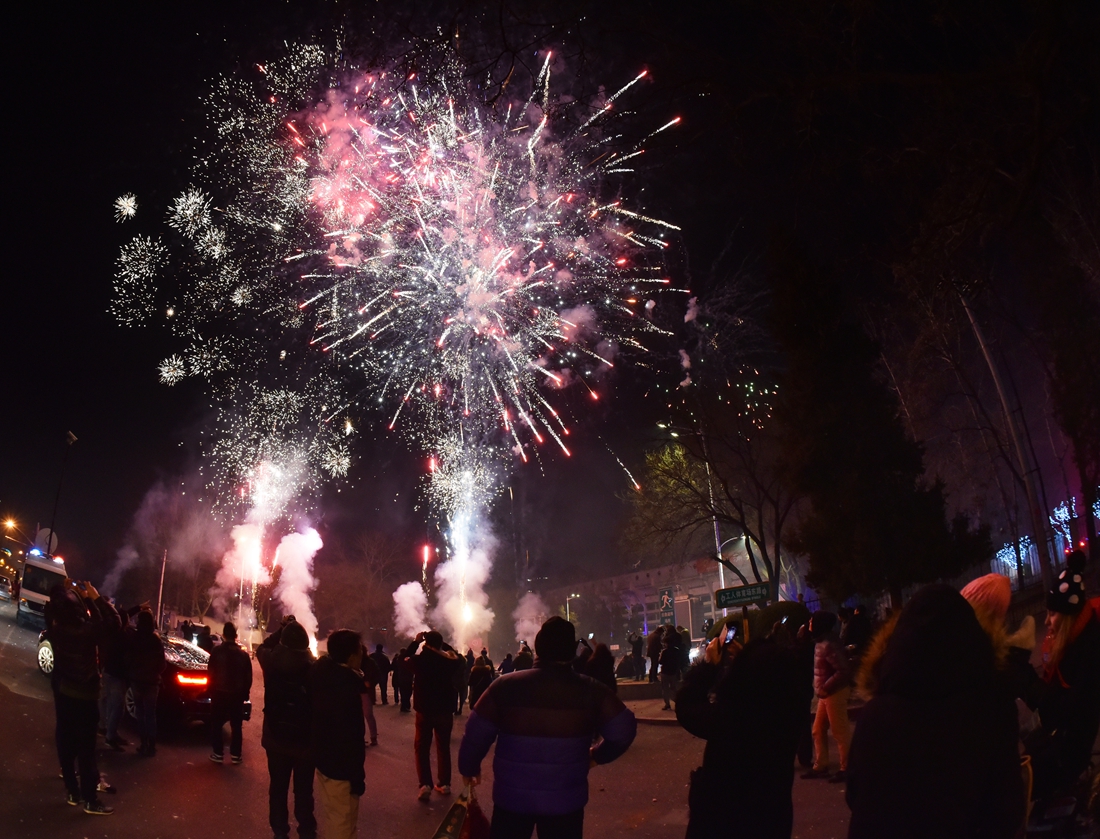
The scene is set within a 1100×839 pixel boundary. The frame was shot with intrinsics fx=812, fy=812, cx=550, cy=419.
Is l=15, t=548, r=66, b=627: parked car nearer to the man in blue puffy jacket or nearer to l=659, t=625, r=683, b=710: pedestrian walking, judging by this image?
l=659, t=625, r=683, b=710: pedestrian walking

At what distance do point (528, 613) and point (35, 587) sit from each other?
43291 mm

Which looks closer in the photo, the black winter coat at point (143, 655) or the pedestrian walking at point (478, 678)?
the black winter coat at point (143, 655)

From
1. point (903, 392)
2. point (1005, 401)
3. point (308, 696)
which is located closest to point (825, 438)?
point (1005, 401)

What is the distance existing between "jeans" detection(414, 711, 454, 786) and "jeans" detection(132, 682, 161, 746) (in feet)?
10.4

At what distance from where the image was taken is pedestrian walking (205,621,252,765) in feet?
31.0

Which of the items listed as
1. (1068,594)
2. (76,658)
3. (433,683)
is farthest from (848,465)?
(76,658)

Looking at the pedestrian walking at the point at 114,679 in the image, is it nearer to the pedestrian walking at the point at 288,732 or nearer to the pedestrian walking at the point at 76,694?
the pedestrian walking at the point at 76,694

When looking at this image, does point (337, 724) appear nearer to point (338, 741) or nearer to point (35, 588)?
point (338, 741)

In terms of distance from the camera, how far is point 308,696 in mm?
6285

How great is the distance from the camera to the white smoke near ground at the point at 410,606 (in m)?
56.9

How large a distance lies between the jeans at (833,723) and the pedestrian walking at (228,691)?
651 cm

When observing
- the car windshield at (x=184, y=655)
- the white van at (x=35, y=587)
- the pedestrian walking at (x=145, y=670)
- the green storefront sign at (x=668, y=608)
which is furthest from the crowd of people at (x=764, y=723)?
the green storefront sign at (x=668, y=608)

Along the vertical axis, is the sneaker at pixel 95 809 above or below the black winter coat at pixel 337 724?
below

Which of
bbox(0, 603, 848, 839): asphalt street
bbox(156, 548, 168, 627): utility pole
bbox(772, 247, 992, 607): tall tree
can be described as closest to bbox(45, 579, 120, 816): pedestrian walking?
bbox(0, 603, 848, 839): asphalt street
